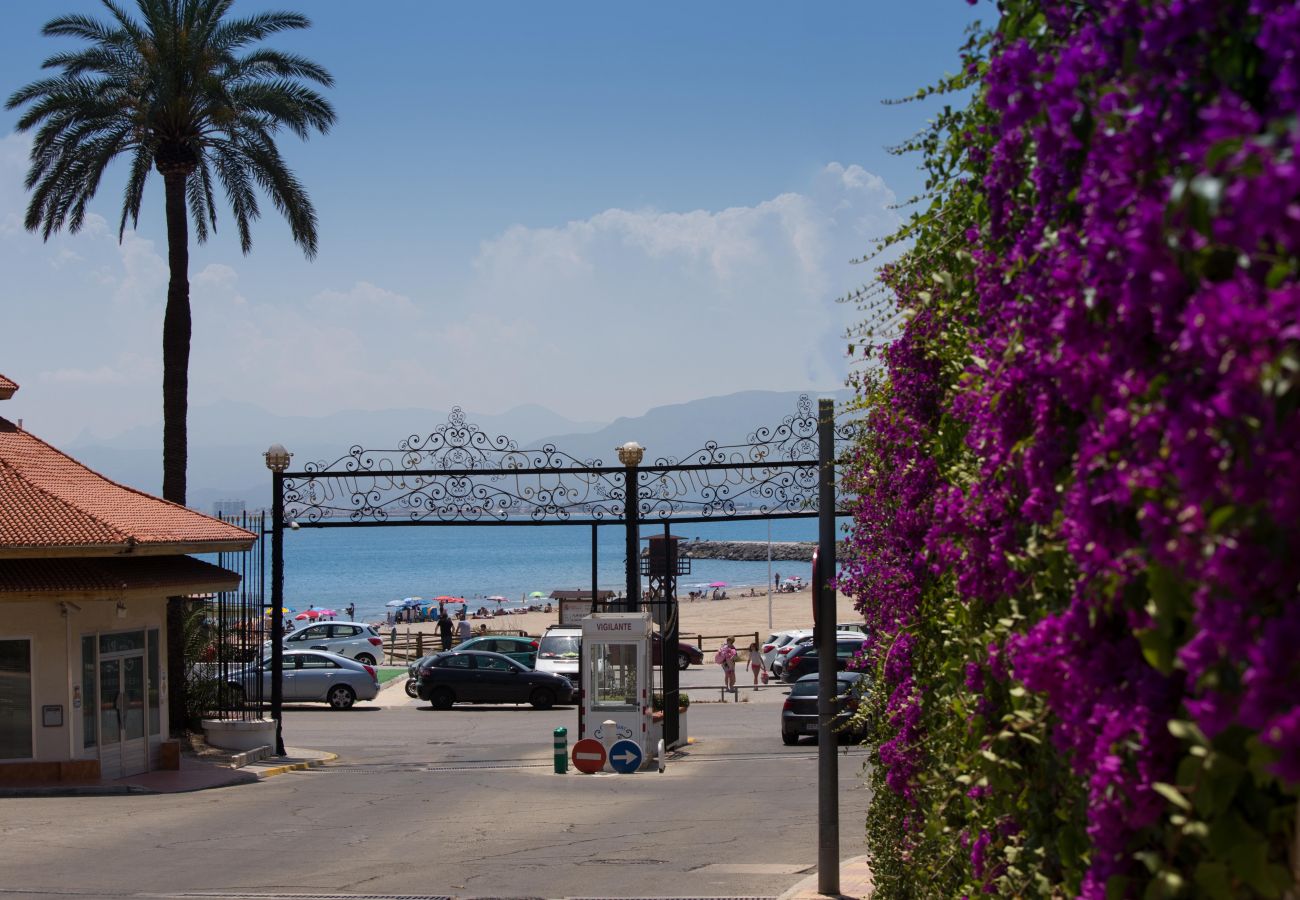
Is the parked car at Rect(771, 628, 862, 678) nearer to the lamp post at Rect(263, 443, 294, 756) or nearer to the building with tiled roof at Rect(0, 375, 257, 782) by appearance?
the lamp post at Rect(263, 443, 294, 756)

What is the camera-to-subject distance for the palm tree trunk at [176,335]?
26.4 meters

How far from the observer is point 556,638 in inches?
1542

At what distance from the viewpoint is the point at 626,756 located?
74.8 ft

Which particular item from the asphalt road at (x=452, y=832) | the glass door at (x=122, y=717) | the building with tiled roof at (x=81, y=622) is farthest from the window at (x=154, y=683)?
the asphalt road at (x=452, y=832)

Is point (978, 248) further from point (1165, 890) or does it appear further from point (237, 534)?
point (237, 534)

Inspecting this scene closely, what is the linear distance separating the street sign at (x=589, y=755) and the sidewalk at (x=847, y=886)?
32.5 feet

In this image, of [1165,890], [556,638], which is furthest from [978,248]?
[556,638]

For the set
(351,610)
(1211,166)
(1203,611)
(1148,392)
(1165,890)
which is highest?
(1211,166)

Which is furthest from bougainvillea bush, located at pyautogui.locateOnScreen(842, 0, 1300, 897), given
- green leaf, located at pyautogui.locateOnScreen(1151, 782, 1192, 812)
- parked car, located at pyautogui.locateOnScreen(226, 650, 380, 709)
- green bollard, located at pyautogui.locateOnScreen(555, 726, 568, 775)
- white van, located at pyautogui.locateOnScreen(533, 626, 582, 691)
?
white van, located at pyautogui.locateOnScreen(533, 626, 582, 691)

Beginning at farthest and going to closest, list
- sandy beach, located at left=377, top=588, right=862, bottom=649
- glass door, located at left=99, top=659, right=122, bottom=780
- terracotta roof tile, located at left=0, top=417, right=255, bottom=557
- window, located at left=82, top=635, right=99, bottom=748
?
sandy beach, located at left=377, top=588, right=862, bottom=649 < glass door, located at left=99, top=659, right=122, bottom=780 < window, located at left=82, top=635, right=99, bottom=748 < terracotta roof tile, located at left=0, top=417, right=255, bottom=557

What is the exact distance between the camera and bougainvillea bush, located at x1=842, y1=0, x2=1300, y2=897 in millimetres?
2043

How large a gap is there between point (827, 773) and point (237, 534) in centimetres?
1661

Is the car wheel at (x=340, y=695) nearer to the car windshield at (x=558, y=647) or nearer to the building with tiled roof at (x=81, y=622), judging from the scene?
the car windshield at (x=558, y=647)

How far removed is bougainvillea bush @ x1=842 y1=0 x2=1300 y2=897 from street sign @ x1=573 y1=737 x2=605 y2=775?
58.7 ft
